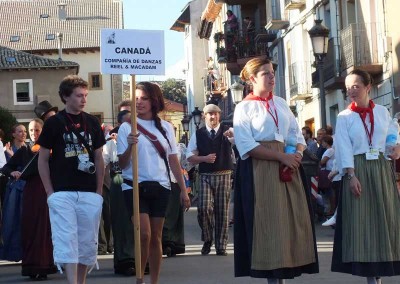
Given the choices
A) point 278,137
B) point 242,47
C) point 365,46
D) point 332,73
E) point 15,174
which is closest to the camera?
point 278,137

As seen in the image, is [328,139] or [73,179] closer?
[73,179]

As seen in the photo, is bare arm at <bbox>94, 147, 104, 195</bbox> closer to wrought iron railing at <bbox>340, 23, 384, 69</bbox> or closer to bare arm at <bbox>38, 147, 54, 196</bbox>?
bare arm at <bbox>38, 147, 54, 196</bbox>

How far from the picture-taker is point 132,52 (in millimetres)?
10812

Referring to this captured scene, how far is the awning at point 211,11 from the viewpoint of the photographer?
222 feet

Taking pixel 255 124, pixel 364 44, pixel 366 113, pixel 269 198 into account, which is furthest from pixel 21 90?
pixel 269 198

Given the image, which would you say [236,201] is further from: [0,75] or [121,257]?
[0,75]

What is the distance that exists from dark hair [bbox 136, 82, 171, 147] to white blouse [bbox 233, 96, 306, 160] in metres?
1.49

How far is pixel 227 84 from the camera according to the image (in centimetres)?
6681

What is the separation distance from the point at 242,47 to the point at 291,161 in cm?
3995

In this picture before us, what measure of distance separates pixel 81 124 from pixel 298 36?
29646mm

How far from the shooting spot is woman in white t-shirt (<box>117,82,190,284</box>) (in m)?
10.2

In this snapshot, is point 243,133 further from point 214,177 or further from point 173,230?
point 173,230

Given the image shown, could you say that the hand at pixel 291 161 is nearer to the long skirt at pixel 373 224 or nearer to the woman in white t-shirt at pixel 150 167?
the long skirt at pixel 373 224

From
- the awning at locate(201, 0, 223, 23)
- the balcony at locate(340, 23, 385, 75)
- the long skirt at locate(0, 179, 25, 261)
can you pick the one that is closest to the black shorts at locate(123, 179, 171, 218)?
the long skirt at locate(0, 179, 25, 261)
